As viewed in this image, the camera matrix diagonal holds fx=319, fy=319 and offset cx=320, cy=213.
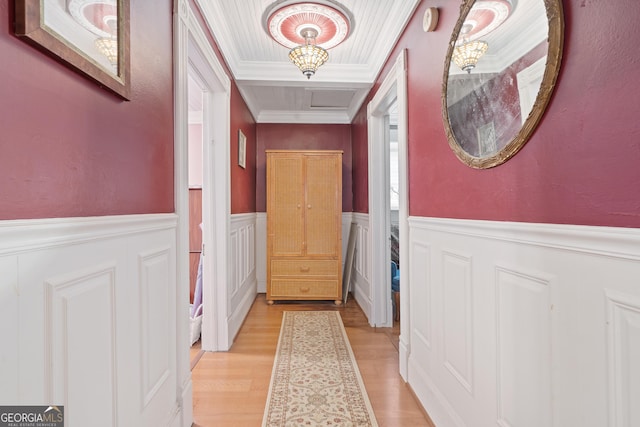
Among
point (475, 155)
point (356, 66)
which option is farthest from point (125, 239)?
point (356, 66)

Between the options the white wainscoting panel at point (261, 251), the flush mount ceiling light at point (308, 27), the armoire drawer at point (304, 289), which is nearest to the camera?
the flush mount ceiling light at point (308, 27)

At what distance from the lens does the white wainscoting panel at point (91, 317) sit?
69 cm

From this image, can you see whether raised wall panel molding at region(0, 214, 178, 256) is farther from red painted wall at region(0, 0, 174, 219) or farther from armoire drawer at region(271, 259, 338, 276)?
armoire drawer at region(271, 259, 338, 276)

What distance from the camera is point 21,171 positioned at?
70 cm

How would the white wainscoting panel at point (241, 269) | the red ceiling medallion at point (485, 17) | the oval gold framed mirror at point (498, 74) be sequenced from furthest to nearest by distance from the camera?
the white wainscoting panel at point (241, 269), the red ceiling medallion at point (485, 17), the oval gold framed mirror at point (498, 74)

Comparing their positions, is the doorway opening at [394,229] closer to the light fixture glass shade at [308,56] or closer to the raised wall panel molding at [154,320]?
the light fixture glass shade at [308,56]

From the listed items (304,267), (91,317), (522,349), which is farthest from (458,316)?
(304,267)

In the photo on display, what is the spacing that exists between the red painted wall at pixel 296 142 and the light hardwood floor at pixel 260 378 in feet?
5.71

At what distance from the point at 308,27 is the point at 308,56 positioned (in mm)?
274

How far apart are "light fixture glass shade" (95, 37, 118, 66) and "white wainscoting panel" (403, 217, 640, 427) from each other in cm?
141

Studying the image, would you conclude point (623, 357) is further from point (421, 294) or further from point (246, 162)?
point (246, 162)

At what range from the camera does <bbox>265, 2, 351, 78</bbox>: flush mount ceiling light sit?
6.88ft

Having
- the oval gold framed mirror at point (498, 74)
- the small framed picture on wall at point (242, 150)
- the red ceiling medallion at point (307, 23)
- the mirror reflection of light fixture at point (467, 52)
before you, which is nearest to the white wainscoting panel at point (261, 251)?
the small framed picture on wall at point (242, 150)

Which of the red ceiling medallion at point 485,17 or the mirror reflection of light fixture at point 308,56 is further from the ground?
the mirror reflection of light fixture at point 308,56
